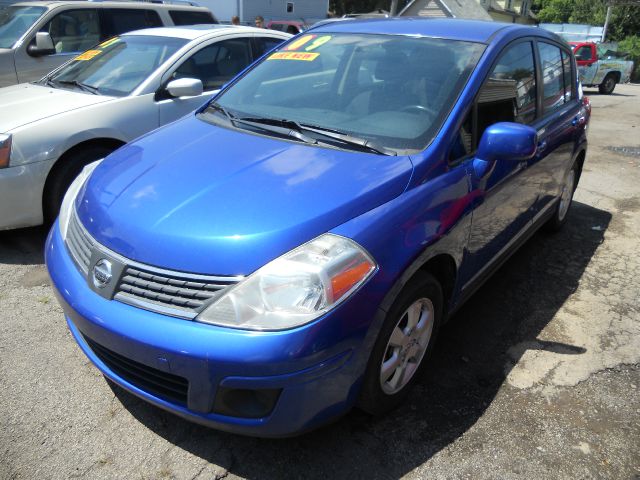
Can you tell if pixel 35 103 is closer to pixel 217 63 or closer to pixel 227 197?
pixel 217 63

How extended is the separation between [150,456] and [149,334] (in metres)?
0.67

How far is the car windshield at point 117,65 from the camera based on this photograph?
464cm

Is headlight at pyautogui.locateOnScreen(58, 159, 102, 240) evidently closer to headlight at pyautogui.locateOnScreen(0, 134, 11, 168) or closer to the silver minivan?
headlight at pyautogui.locateOnScreen(0, 134, 11, 168)

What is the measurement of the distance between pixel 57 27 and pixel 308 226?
5975 millimetres

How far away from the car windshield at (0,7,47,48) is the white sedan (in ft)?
5.98

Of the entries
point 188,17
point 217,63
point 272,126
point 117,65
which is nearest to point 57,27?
point 188,17

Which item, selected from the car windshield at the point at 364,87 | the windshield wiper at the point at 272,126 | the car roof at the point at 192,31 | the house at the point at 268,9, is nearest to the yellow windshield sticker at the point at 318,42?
the car windshield at the point at 364,87

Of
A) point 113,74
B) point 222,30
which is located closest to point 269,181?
point 113,74

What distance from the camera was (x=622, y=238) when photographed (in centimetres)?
488

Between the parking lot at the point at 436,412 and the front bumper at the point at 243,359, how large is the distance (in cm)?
33

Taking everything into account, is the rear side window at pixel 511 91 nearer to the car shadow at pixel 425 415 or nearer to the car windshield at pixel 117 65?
the car shadow at pixel 425 415

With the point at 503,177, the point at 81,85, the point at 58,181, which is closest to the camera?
the point at 503,177

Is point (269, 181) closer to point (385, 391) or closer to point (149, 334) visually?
point (149, 334)

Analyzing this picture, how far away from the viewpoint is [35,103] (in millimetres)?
4305
